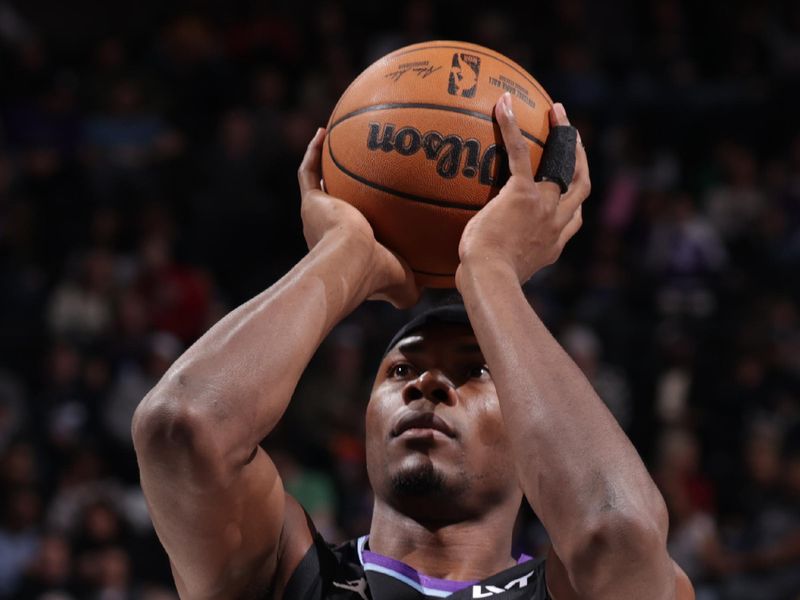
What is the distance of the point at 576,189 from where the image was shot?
3.09 m

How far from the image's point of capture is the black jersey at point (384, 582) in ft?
9.43

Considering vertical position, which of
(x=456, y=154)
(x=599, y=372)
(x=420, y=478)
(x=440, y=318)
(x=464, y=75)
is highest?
(x=464, y=75)

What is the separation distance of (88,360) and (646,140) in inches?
164

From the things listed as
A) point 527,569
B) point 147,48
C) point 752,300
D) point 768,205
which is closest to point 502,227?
point 527,569

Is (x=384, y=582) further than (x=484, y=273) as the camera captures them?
Yes

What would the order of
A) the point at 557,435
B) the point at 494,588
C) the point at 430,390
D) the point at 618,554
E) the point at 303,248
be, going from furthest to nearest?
the point at 303,248 → the point at 430,390 → the point at 494,588 → the point at 557,435 → the point at 618,554

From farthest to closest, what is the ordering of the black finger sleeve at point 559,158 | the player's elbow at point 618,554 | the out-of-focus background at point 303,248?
the out-of-focus background at point 303,248 → the black finger sleeve at point 559,158 → the player's elbow at point 618,554

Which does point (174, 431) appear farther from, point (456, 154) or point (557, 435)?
point (456, 154)

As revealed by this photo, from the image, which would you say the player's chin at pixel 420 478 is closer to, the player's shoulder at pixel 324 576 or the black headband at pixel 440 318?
the player's shoulder at pixel 324 576

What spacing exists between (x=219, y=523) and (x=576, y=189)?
1.15m

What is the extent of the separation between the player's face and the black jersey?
162 mm

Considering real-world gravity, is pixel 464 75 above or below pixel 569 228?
above

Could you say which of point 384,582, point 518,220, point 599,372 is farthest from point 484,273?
point 599,372

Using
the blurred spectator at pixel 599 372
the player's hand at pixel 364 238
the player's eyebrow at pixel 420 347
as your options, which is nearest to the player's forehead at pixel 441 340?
the player's eyebrow at pixel 420 347
